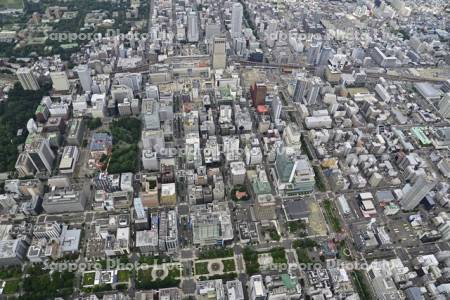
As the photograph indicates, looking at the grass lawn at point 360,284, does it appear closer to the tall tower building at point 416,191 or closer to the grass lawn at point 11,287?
the tall tower building at point 416,191

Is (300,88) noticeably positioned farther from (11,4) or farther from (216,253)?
(11,4)

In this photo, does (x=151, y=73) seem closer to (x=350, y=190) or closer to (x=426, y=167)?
(x=350, y=190)

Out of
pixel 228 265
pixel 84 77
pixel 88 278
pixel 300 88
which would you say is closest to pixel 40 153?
pixel 88 278

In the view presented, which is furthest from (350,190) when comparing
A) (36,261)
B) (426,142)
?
(36,261)

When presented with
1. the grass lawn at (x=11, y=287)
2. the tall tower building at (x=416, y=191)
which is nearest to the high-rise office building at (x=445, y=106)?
the tall tower building at (x=416, y=191)

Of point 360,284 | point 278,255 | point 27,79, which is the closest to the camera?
point 360,284
